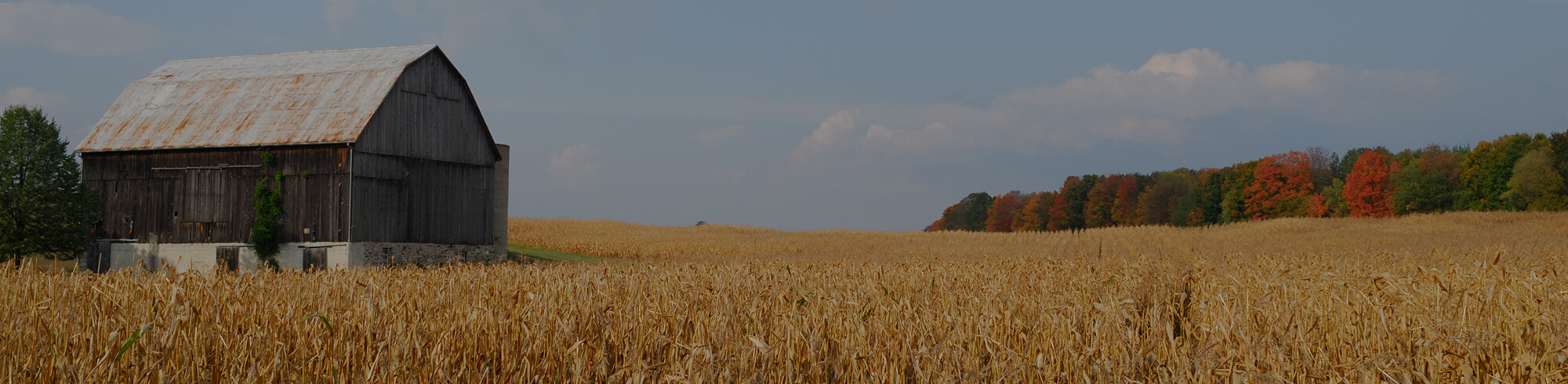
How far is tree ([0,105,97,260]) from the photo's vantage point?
2602cm

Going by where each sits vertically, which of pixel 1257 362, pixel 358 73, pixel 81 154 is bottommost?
pixel 1257 362

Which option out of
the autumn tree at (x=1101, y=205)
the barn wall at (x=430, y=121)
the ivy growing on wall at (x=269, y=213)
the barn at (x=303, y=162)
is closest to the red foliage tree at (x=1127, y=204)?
the autumn tree at (x=1101, y=205)

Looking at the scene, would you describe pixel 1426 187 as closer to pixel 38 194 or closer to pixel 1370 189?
pixel 1370 189

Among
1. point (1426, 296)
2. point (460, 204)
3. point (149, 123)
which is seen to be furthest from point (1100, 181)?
point (1426, 296)

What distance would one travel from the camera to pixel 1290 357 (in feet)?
16.4

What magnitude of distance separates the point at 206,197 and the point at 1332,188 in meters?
66.9

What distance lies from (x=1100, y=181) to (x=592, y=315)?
286 feet

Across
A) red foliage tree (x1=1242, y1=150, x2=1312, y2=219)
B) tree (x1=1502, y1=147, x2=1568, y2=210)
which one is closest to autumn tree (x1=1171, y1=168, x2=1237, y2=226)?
red foliage tree (x1=1242, y1=150, x2=1312, y2=219)

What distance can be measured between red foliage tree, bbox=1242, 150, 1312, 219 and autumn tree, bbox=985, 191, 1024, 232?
96.9ft

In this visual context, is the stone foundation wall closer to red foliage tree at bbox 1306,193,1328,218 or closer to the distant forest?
the distant forest

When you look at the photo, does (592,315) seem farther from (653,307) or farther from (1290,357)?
(1290,357)

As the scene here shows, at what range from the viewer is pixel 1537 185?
52.1 m

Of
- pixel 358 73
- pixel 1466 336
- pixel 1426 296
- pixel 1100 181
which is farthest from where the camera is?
pixel 1100 181

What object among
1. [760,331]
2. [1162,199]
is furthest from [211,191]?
[1162,199]
